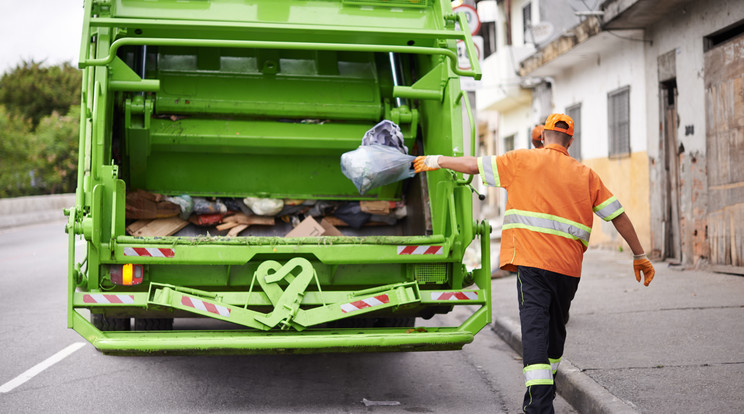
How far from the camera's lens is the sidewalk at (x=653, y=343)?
3.98m

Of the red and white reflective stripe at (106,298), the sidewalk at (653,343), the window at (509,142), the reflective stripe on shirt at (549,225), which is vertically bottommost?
the sidewalk at (653,343)

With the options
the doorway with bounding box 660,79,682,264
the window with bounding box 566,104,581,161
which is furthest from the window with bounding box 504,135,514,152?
the doorway with bounding box 660,79,682,264

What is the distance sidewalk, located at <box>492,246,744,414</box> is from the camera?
3984mm

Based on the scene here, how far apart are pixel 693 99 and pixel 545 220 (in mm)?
6019

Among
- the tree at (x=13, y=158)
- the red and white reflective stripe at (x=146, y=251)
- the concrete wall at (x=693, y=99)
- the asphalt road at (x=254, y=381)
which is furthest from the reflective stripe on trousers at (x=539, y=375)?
the tree at (x=13, y=158)

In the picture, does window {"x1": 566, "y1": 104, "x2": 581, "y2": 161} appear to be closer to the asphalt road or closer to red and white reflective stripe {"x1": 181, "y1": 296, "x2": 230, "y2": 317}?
the asphalt road

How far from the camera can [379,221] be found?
5922 mm

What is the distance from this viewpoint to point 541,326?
3865mm

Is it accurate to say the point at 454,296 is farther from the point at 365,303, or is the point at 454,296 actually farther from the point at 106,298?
the point at 106,298

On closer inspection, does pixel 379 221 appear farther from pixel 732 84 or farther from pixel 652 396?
pixel 732 84

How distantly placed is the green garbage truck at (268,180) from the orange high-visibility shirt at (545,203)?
21.9 inches

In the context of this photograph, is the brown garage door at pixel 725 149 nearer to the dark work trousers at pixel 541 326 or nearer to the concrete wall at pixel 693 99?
the concrete wall at pixel 693 99

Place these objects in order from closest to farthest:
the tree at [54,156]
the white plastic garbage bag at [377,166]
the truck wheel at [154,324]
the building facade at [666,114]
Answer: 1. the white plastic garbage bag at [377,166]
2. the truck wheel at [154,324]
3. the building facade at [666,114]
4. the tree at [54,156]

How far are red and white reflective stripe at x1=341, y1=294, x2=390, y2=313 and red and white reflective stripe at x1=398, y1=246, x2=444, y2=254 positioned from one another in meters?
0.28
